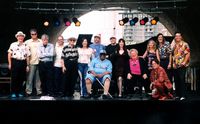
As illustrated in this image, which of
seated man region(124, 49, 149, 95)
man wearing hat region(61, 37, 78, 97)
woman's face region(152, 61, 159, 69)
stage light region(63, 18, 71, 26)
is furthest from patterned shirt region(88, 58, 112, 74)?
stage light region(63, 18, 71, 26)

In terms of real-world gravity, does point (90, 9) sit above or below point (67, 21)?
above

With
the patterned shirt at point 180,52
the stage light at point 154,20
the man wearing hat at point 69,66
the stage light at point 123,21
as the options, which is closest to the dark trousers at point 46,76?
the man wearing hat at point 69,66

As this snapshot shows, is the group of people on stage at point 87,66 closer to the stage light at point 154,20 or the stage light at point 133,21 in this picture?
the stage light at point 133,21

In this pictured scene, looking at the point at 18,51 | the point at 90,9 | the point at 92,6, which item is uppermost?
the point at 92,6

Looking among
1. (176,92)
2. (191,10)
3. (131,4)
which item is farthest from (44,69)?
(191,10)

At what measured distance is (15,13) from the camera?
1298 centimetres

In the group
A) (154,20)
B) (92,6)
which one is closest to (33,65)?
(92,6)

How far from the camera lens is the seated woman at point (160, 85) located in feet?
28.0

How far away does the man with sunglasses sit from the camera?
943cm

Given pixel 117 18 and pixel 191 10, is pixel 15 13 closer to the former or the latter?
pixel 117 18

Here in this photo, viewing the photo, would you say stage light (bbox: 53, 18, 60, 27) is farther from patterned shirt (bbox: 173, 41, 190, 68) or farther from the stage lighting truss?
patterned shirt (bbox: 173, 41, 190, 68)

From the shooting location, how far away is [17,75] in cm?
910
